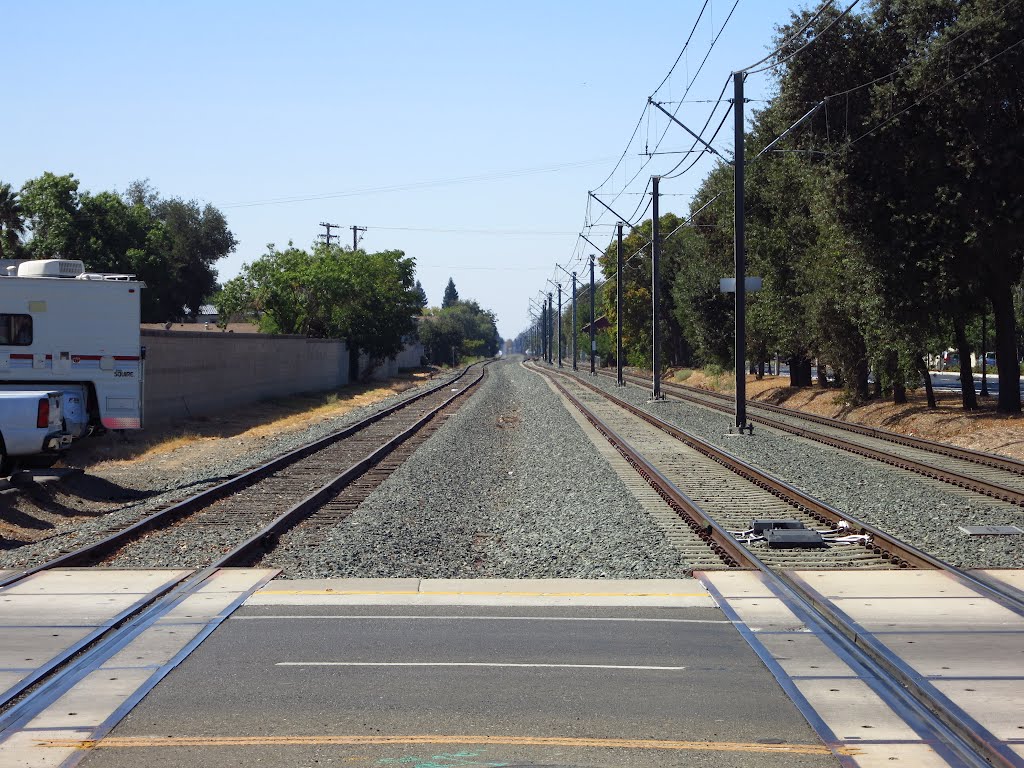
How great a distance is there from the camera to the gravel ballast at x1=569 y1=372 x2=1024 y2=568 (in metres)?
12.0

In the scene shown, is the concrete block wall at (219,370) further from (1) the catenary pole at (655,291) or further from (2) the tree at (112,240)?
(2) the tree at (112,240)

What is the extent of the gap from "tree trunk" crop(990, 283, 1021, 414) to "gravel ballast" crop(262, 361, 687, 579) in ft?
39.6

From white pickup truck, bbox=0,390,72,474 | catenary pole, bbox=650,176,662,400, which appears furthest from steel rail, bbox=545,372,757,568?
catenary pole, bbox=650,176,662,400

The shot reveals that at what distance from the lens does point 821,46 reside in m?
28.8

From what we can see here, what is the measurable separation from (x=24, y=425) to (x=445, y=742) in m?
13.0

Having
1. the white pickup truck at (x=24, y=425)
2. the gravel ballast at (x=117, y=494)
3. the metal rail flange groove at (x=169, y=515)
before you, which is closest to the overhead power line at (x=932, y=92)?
the metal rail flange groove at (x=169, y=515)

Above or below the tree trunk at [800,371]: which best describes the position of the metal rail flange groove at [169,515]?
below

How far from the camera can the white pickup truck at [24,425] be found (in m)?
16.8

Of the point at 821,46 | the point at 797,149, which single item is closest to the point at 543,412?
the point at 797,149

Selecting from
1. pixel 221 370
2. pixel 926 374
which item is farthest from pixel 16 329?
pixel 926 374

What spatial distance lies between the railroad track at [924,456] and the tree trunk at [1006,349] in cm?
353

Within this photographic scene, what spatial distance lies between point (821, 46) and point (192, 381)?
21331 mm

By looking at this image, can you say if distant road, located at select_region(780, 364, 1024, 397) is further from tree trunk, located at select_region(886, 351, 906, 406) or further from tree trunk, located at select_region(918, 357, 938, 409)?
tree trunk, located at select_region(886, 351, 906, 406)

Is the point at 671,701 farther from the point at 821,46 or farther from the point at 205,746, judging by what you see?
the point at 821,46
